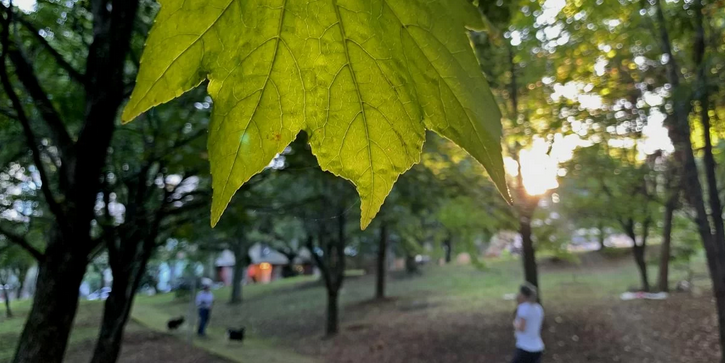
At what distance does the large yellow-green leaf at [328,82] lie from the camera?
2.40ft

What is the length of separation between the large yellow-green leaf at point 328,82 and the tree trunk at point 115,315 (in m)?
6.18

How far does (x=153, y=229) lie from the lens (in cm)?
577

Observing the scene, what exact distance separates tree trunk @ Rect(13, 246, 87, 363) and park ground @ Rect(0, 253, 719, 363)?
5.21 ft

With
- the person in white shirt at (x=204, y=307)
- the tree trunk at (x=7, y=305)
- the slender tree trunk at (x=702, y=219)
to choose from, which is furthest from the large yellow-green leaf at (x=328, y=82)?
the person in white shirt at (x=204, y=307)

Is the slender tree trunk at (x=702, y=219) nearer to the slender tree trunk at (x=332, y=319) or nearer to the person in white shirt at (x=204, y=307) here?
the slender tree trunk at (x=332, y=319)

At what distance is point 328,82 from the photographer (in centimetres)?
81

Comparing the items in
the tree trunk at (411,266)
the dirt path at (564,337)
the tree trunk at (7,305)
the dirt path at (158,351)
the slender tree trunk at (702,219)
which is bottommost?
the dirt path at (158,351)

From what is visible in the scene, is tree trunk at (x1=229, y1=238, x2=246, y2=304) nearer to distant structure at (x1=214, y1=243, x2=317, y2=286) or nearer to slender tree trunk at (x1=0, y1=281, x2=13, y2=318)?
slender tree trunk at (x1=0, y1=281, x2=13, y2=318)

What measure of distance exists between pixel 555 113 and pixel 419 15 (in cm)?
642

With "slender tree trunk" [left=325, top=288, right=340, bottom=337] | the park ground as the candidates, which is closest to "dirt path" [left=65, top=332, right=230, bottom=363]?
the park ground

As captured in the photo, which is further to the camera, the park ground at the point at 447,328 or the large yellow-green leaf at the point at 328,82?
the park ground at the point at 447,328

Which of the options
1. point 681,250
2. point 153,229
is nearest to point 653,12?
point 153,229

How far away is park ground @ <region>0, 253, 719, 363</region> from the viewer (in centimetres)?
1020

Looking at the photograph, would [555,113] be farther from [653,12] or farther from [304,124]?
[304,124]
